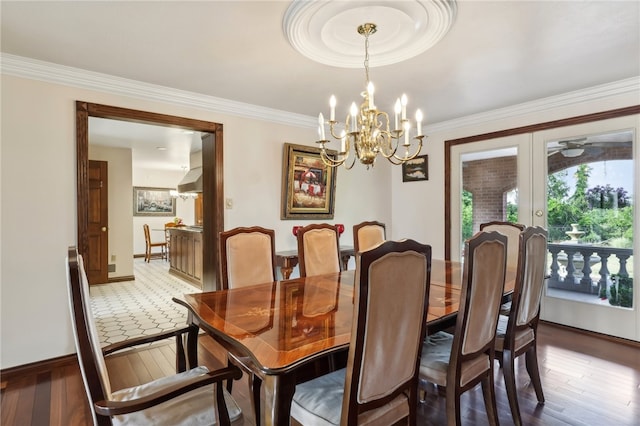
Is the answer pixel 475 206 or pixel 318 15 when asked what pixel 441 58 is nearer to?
pixel 318 15

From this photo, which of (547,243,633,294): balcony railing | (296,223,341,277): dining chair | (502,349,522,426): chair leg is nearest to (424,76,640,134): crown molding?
(547,243,633,294): balcony railing

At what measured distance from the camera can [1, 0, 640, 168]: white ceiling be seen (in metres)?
1.87

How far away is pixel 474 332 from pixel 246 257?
1513mm

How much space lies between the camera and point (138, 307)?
420 centimetres

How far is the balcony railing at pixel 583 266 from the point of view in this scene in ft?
10.2

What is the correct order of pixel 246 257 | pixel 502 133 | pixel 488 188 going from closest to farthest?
pixel 246 257, pixel 502 133, pixel 488 188

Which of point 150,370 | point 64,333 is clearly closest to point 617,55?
point 150,370

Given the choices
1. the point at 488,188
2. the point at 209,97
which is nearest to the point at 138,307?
the point at 209,97

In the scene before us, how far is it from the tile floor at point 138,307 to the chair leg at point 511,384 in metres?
3.03

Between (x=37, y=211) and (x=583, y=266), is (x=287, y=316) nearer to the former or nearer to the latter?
(x=37, y=211)

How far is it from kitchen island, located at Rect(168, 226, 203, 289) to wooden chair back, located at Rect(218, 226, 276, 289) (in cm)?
317

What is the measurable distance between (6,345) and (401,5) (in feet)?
11.5

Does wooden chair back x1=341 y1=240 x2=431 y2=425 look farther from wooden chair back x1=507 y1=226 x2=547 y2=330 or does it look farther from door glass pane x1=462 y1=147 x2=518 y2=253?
door glass pane x1=462 y1=147 x2=518 y2=253

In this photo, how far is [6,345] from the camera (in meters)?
2.47
